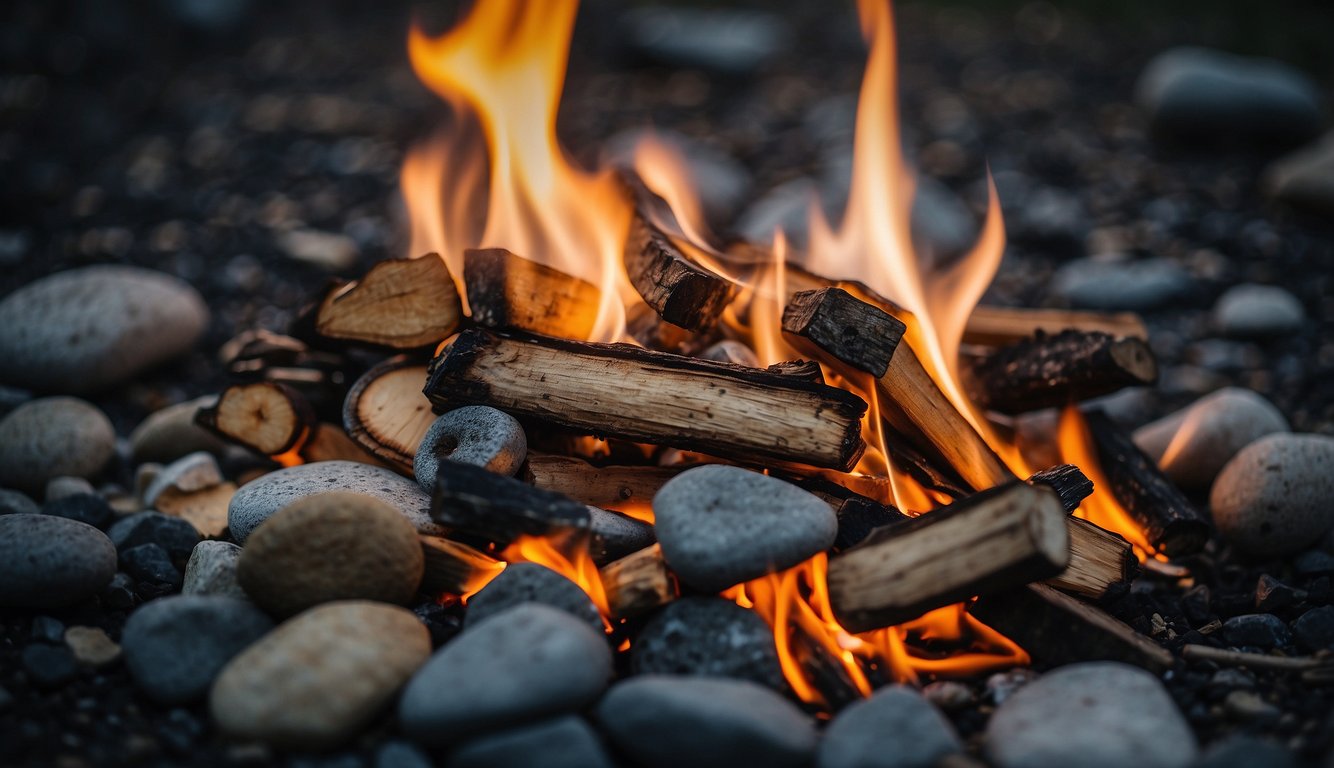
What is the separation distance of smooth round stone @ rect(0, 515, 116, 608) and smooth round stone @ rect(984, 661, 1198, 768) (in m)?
2.22

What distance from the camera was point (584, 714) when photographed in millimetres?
2102

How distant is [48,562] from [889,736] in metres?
2.07

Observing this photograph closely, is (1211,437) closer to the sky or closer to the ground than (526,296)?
closer to the ground

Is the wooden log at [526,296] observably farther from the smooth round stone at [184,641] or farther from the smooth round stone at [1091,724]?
the smooth round stone at [1091,724]

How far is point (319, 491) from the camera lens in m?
2.69

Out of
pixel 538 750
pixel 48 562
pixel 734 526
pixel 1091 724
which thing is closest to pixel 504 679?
pixel 538 750

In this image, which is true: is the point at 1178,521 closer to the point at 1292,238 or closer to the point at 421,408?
the point at 421,408

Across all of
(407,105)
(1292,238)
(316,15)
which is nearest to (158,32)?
(316,15)

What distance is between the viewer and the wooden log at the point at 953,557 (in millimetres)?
2166

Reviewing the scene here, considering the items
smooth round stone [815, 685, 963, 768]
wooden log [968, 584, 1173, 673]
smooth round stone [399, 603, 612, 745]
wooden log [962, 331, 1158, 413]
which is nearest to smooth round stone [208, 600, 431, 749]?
smooth round stone [399, 603, 612, 745]

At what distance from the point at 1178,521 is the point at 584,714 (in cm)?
192

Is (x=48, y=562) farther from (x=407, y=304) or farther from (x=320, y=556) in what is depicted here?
(x=407, y=304)

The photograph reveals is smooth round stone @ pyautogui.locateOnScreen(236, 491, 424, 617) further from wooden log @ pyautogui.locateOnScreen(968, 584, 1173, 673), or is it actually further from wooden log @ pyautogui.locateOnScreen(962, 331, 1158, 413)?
wooden log @ pyautogui.locateOnScreen(962, 331, 1158, 413)

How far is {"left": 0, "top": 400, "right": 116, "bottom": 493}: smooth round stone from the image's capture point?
3.35 metres
